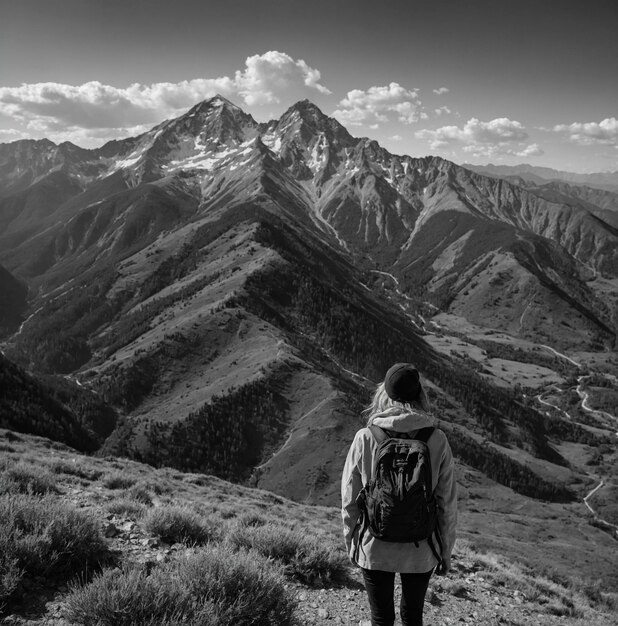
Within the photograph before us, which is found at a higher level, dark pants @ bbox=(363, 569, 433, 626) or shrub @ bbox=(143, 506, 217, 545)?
dark pants @ bbox=(363, 569, 433, 626)

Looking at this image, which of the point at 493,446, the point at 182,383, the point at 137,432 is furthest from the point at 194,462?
the point at 493,446

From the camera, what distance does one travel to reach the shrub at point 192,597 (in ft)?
24.7

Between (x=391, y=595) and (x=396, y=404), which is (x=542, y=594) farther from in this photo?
(x=396, y=404)

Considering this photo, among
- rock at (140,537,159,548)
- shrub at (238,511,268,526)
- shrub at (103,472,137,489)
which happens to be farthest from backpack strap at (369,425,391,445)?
shrub at (103,472,137,489)

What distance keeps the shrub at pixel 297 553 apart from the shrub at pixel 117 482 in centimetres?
1098

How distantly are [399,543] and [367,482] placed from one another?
109cm

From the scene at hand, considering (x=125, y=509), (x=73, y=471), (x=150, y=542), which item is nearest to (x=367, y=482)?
(x=150, y=542)

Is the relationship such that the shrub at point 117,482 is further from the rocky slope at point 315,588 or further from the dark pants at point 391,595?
the dark pants at point 391,595

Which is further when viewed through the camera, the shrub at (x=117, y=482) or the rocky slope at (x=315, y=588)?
the shrub at (x=117, y=482)

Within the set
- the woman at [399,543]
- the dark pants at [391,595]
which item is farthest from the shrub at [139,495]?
the woman at [399,543]

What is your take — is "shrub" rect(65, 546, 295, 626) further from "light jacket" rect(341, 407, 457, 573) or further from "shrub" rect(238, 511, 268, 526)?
"shrub" rect(238, 511, 268, 526)

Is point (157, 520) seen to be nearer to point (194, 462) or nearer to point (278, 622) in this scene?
point (278, 622)

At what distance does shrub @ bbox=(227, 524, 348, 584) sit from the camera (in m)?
12.6

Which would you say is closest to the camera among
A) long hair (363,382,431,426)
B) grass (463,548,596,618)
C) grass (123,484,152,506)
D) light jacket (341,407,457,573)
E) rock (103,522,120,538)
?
light jacket (341,407,457,573)
